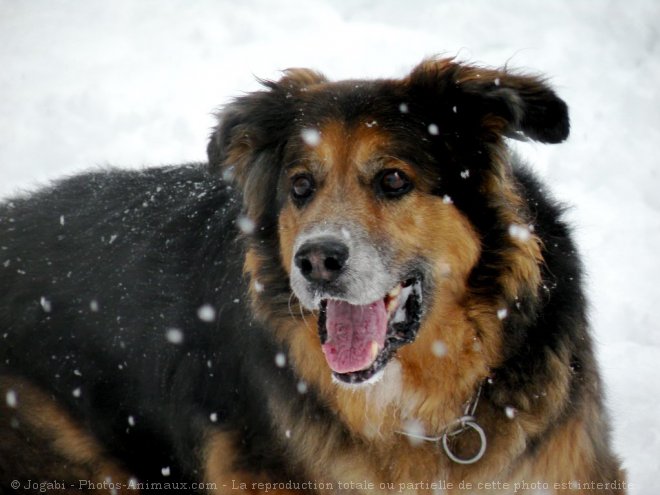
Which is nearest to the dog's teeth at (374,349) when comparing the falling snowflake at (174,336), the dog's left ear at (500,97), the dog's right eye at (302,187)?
the dog's right eye at (302,187)

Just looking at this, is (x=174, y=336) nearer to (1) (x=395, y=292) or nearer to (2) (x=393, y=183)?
(1) (x=395, y=292)

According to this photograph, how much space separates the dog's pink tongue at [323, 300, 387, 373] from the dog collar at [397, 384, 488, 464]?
0.60 metres

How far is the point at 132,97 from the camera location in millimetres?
9539

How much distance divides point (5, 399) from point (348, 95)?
2.70 m

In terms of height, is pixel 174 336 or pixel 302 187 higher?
pixel 302 187

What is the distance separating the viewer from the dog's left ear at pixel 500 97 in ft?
12.1

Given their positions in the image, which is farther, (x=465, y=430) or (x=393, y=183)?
(x=465, y=430)

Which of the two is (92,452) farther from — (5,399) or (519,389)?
(519,389)

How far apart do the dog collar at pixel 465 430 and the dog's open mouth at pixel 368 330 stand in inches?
19.4

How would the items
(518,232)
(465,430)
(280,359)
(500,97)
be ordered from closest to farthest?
(500,97)
(518,232)
(465,430)
(280,359)

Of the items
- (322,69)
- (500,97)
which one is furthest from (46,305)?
(322,69)

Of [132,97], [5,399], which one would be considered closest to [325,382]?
[5,399]

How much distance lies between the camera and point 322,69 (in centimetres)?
956

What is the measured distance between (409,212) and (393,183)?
164mm
